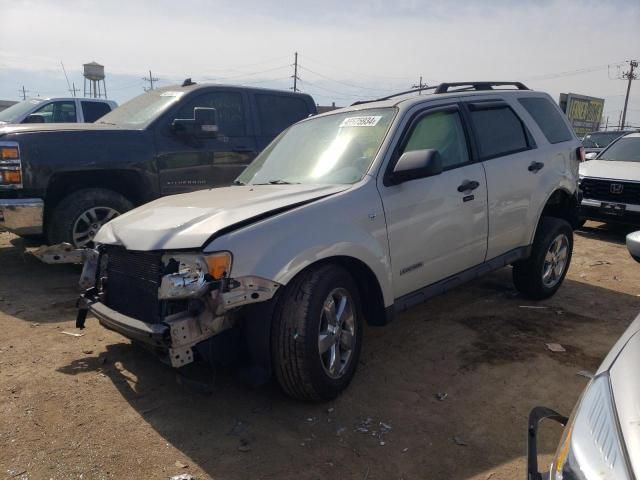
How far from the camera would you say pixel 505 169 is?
4445 mm

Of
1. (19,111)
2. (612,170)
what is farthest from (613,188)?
(19,111)

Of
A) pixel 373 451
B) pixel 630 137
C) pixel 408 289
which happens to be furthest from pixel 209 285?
pixel 630 137

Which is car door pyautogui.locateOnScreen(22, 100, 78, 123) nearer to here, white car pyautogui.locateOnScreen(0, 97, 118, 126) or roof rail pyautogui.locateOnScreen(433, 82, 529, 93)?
white car pyautogui.locateOnScreen(0, 97, 118, 126)

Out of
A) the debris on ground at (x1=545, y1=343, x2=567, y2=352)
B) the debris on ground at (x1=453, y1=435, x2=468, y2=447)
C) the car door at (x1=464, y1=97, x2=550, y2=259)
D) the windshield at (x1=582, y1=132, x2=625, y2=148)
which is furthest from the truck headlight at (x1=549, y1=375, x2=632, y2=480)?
the windshield at (x1=582, y1=132, x2=625, y2=148)

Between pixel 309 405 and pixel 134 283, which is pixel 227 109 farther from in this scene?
pixel 309 405

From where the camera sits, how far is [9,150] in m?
5.07

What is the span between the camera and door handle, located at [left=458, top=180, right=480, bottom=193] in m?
3.98

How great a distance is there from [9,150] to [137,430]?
3490 millimetres

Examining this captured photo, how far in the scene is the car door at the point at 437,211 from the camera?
11.7ft

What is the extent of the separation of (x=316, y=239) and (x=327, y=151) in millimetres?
1072

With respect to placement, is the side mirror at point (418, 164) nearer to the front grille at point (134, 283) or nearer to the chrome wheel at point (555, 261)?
the front grille at point (134, 283)

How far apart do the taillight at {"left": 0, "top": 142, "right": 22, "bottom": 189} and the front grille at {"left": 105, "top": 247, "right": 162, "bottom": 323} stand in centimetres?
245

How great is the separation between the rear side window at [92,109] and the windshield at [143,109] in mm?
5020

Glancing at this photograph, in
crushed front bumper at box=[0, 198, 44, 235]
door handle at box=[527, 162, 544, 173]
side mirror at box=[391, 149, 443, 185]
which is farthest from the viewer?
crushed front bumper at box=[0, 198, 44, 235]
